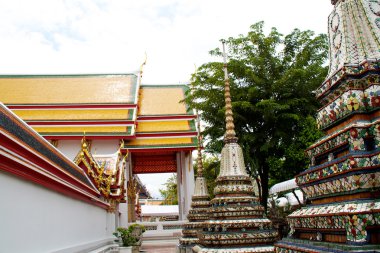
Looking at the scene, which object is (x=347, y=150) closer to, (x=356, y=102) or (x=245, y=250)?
(x=356, y=102)

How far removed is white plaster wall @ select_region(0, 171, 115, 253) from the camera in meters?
3.68

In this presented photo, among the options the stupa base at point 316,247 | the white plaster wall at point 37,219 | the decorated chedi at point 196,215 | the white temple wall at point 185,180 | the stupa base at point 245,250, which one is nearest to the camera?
the stupa base at point 316,247

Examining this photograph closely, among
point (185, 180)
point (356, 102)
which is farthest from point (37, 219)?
point (185, 180)

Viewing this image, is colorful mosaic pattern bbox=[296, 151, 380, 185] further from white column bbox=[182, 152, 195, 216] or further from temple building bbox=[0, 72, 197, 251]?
white column bbox=[182, 152, 195, 216]

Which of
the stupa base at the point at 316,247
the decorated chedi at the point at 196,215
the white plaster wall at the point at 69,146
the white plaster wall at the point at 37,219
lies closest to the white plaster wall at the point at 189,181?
the white plaster wall at the point at 69,146

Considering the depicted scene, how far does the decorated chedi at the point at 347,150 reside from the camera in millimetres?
2590

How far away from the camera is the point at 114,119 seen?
1688 centimetres

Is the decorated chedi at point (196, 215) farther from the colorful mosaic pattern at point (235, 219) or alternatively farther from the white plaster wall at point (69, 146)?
the white plaster wall at point (69, 146)

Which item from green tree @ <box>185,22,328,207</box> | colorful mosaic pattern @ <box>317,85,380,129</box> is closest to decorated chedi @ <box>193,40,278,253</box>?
colorful mosaic pattern @ <box>317,85,380,129</box>

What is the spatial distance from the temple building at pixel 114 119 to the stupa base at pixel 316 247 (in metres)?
11.7

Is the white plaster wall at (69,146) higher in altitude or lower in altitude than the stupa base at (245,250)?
higher

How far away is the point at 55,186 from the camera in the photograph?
17.0ft

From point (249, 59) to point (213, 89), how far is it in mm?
1381

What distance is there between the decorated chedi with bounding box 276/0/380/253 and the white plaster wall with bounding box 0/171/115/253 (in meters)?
2.67
